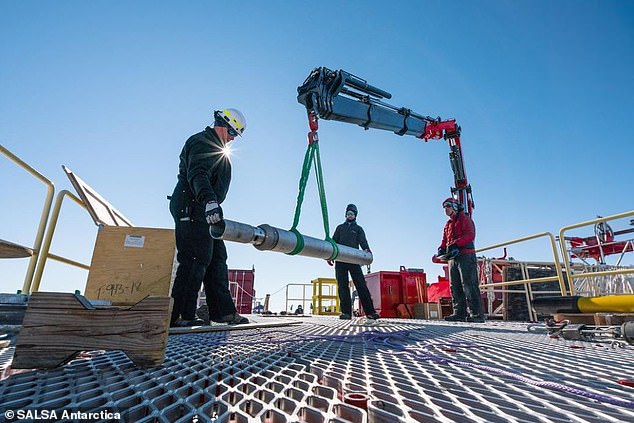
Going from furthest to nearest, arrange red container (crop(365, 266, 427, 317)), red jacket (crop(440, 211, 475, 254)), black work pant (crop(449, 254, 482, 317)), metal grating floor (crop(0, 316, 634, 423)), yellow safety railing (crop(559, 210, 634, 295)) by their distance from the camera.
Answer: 1. red container (crop(365, 266, 427, 317))
2. red jacket (crop(440, 211, 475, 254))
3. black work pant (crop(449, 254, 482, 317))
4. yellow safety railing (crop(559, 210, 634, 295))
5. metal grating floor (crop(0, 316, 634, 423))

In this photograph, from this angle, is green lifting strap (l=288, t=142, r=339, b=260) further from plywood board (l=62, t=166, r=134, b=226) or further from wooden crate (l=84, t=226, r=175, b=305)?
plywood board (l=62, t=166, r=134, b=226)

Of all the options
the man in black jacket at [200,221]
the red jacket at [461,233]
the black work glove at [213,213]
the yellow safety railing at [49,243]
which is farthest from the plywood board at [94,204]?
the red jacket at [461,233]

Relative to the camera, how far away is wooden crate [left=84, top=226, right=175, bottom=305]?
11.9 feet

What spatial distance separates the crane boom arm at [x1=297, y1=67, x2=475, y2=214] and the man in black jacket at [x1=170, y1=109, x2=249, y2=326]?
1733 millimetres

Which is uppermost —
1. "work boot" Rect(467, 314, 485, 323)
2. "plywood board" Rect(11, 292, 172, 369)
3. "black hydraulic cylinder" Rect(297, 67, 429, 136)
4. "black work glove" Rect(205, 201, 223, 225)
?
"black hydraulic cylinder" Rect(297, 67, 429, 136)

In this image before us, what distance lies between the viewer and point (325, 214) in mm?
3180

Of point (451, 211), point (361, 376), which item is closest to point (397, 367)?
point (361, 376)

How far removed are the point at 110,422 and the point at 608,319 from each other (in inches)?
145

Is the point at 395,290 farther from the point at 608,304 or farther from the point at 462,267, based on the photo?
the point at 608,304

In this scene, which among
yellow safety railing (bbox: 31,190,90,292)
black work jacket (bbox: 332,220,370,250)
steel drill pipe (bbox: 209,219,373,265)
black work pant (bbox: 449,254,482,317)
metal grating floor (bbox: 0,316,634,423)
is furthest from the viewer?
black work jacket (bbox: 332,220,370,250)

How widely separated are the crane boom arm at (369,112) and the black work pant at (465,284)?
188 cm

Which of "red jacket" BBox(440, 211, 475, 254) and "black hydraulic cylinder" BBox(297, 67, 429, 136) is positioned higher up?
"black hydraulic cylinder" BBox(297, 67, 429, 136)

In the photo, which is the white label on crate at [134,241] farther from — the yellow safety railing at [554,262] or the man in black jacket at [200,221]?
the yellow safety railing at [554,262]

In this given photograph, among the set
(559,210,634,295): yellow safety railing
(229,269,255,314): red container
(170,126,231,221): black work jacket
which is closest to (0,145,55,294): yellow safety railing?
(170,126,231,221): black work jacket
